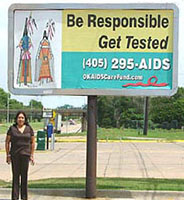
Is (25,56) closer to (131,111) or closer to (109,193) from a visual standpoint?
(109,193)

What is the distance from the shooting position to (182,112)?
94625 millimetres

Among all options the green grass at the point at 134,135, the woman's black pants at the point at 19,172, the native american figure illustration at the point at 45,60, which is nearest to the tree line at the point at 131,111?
the green grass at the point at 134,135

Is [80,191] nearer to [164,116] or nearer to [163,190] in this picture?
[163,190]

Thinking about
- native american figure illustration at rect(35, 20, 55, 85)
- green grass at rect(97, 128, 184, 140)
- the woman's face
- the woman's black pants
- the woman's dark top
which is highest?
native american figure illustration at rect(35, 20, 55, 85)

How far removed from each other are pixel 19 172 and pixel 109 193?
7.28 feet

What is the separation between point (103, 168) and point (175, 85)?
24.9ft

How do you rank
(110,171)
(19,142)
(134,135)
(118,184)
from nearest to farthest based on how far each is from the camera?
(19,142)
(118,184)
(110,171)
(134,135)

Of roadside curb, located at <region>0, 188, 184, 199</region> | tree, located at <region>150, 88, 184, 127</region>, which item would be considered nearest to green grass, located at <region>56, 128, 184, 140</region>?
roadside curb, located at <region>0, 188, 184, 199</region>

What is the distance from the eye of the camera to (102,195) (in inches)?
412

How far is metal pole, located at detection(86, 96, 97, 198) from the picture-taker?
10148 mm

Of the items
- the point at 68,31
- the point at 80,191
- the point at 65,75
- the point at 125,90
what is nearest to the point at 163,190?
the point at 80,191

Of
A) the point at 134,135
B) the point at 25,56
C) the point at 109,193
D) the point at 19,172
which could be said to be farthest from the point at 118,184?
the point at 134,135

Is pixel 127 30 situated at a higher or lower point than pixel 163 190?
higher

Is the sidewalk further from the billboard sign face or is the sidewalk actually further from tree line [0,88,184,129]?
tree line [0,88,184,129]
